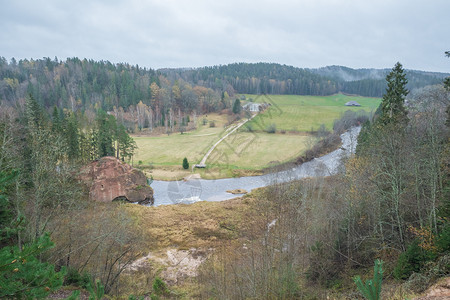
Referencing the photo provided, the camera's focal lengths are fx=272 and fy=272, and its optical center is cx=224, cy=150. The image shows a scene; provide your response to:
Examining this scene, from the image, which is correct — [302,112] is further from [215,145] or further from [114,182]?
[114,182]

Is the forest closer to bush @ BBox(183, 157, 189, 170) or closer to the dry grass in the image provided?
the dry grass

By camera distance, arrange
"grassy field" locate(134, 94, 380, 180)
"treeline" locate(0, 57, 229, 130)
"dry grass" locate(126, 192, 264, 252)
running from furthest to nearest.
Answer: "treeline" locate(0, 57, 229, 130) → "grassy field" locate(134, 94, 380, 180) → "dry grass" locate(126, 192, 264, 252)

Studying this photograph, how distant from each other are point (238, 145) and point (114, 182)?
103 feet

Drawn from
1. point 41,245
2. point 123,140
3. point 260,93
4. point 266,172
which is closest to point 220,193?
point 266,172

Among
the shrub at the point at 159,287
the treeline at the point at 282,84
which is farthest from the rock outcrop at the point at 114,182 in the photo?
the treeline at the point at 282,84

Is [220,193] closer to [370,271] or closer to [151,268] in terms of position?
[151,268]

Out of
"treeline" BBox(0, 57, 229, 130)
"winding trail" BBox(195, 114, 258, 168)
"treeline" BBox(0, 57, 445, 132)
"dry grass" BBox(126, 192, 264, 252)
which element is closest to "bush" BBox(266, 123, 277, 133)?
"winding trail" BBox(195, 114, 258, 168)

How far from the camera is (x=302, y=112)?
8062 cm

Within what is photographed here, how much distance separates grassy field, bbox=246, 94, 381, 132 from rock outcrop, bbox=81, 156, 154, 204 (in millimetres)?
38648

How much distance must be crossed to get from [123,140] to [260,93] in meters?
73.5

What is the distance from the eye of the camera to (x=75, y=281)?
565 inches

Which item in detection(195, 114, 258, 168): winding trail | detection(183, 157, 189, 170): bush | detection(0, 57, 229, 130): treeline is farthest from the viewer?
detection(0, 57, 229, 130): treeline

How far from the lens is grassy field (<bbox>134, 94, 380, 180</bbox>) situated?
1907 inches

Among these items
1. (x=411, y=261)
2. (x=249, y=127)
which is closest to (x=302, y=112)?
(x=249, y=127)
